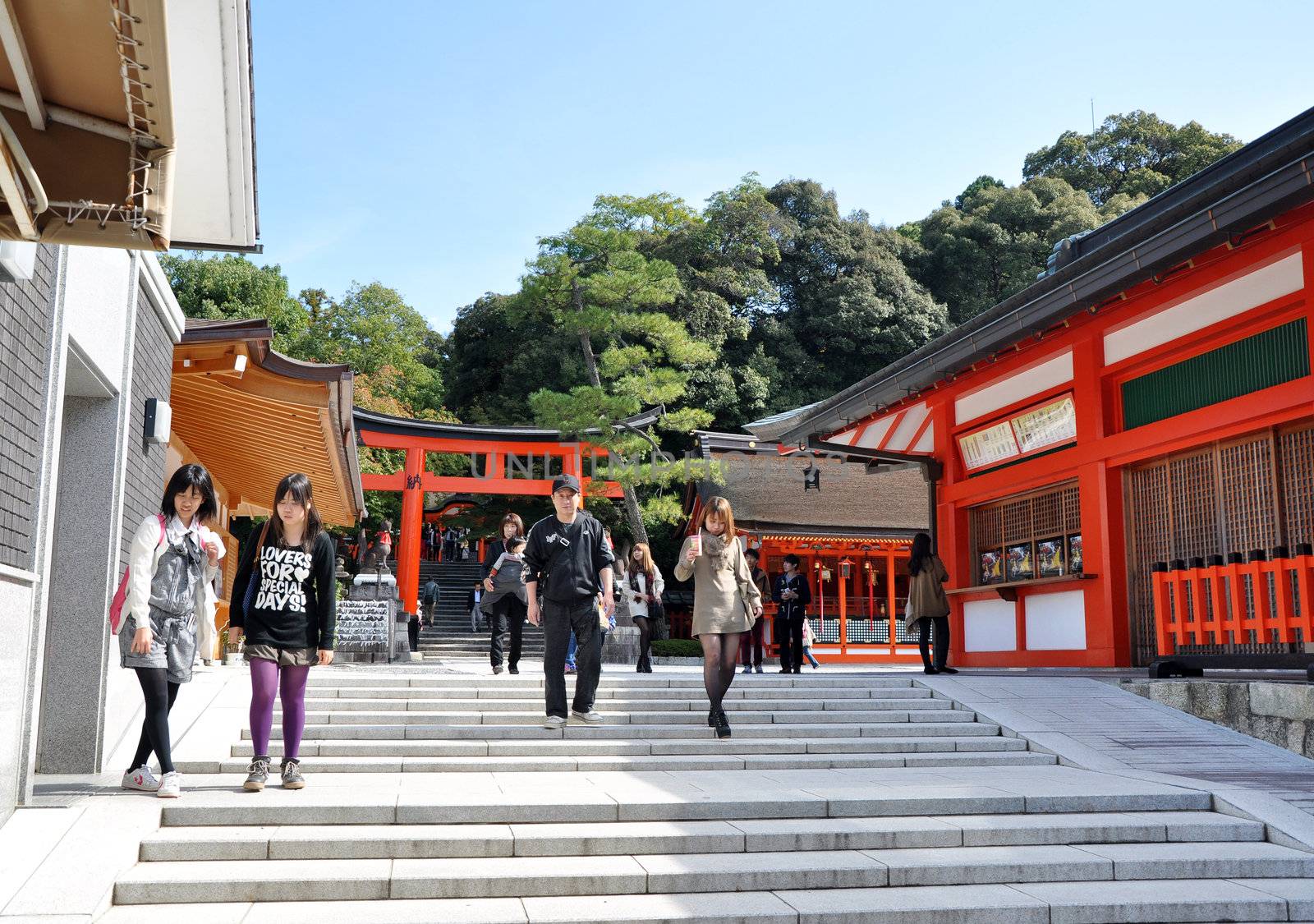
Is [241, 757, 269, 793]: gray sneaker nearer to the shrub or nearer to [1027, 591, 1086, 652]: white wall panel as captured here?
[1027, 591, 1086, 652]: white wall panel

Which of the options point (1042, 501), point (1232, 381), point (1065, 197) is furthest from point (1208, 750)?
point (1065, 197)

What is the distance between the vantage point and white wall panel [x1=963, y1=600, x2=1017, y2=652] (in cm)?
1273

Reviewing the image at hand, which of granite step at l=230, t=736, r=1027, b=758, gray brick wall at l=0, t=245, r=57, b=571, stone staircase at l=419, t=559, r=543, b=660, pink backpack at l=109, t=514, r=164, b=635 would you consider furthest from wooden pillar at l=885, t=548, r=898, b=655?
gray brick wall at l=0, t=245, r=57, b=571

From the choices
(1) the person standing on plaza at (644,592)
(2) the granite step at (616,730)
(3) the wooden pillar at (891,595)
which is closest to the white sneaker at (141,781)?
(2) the granite step at (616,730)

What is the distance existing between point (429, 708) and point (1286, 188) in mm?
7046

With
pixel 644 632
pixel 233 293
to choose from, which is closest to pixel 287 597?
pixel 644 632

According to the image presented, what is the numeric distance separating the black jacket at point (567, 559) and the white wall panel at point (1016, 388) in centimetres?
636

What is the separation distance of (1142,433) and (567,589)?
601 centimetres

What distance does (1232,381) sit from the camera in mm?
9414

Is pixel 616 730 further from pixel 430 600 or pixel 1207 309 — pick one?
pixel 430 600

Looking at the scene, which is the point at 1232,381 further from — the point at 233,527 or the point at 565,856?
the point at 233,527

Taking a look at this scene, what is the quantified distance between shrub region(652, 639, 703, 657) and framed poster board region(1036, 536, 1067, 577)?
9.79 meters

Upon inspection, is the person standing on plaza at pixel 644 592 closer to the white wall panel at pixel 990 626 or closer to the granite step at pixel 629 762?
the white wall panel at pixel 990 626

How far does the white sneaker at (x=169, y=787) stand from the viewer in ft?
17.5
